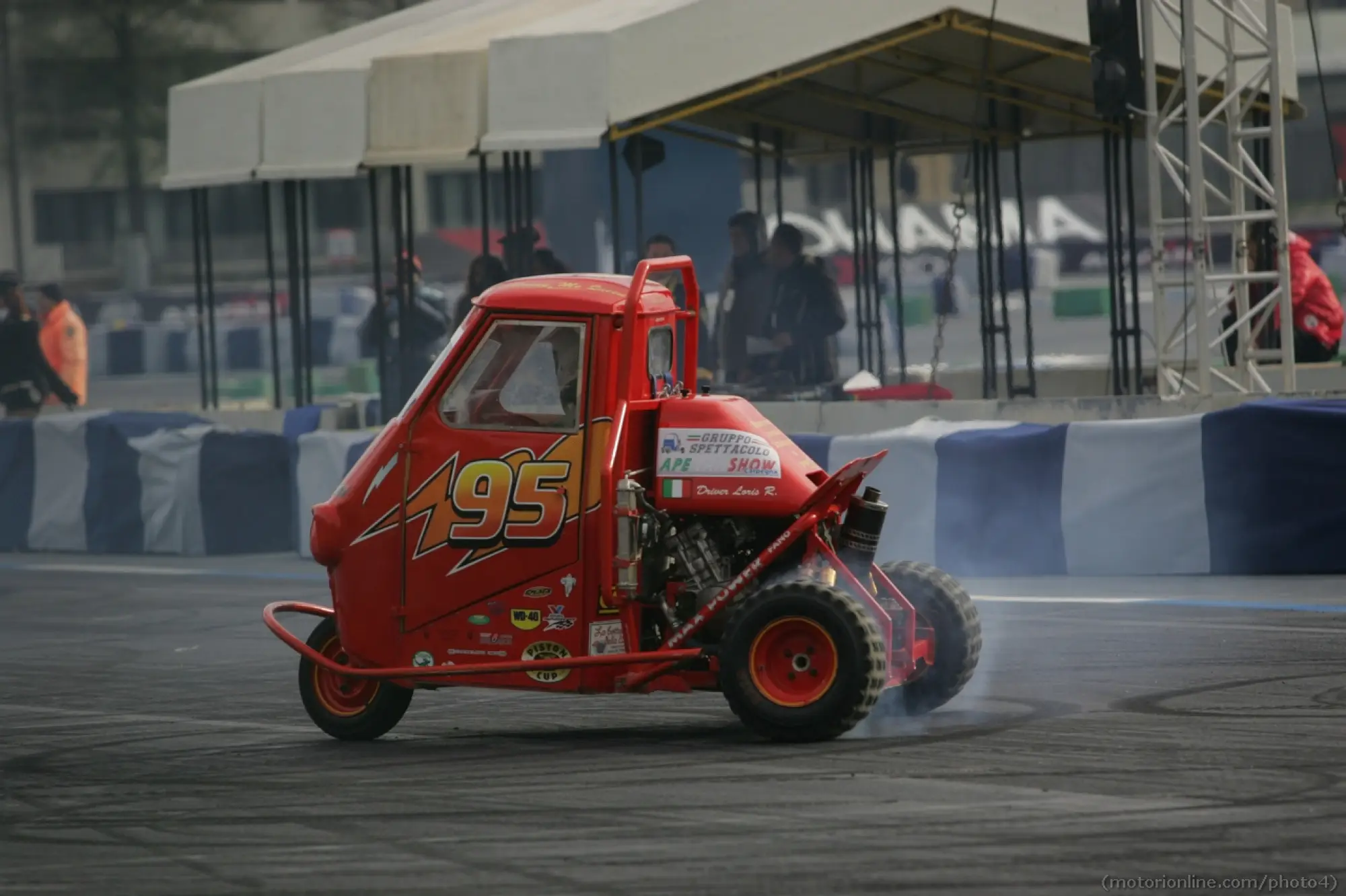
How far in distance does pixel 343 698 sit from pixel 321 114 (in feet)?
36.6

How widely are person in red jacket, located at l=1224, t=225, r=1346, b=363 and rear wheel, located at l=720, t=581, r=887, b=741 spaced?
10.8 metres

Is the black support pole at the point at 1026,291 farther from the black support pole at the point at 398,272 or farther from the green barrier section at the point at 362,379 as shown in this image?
the green barrier section at the point at 362,379

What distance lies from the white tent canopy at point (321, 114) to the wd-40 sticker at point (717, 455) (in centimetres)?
1103

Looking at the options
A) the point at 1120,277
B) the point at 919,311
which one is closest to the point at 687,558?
the point at 1120,277

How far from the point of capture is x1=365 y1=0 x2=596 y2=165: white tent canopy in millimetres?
17938

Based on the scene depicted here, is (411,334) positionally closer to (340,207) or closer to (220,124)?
(220,124)

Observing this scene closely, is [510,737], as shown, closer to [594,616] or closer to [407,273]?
[594,616]

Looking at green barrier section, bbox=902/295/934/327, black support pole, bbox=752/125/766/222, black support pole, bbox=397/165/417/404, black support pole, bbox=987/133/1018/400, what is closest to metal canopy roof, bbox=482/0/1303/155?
black support pole, bbox=987/133/1018/400

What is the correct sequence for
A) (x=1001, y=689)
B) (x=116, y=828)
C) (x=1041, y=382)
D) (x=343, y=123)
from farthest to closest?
(x=1041, y=382)
(x=343, y=123)
(x=1001, y=689)
(x=116, y=828)

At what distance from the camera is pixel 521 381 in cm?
830

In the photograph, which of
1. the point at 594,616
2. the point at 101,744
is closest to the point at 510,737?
the point at 594,616

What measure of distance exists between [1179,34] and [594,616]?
936 centimetres

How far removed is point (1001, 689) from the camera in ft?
29.7

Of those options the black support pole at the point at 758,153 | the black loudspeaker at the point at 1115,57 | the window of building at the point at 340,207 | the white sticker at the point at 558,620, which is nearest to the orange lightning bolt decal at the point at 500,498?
the white sticker at the point at 558,620
